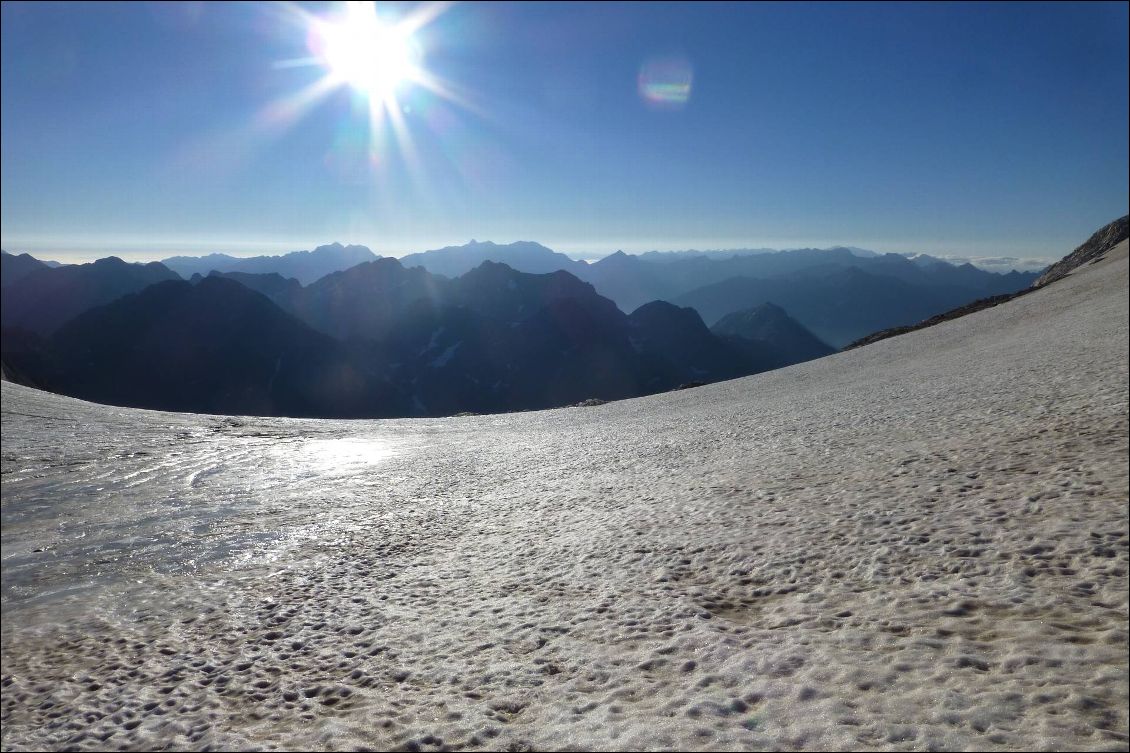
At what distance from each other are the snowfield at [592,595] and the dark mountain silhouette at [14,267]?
12.1ft

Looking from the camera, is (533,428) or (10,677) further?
(533,428)

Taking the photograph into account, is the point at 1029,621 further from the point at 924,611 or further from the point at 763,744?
the point at 763,744

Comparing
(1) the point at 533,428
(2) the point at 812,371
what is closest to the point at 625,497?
(1) the point at 533,428

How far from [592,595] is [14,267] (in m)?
12.1

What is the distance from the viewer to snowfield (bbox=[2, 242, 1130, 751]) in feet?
18.8

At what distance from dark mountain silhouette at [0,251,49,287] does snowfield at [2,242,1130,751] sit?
368 centimetres

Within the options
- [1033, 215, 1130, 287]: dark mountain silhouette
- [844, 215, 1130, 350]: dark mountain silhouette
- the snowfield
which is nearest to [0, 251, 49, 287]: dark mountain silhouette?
the snowfield

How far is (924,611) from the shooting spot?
7371 millimetres

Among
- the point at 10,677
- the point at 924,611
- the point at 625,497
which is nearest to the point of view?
the point at 10,677

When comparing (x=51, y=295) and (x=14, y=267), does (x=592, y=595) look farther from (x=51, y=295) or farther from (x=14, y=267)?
(x=51, y=295)

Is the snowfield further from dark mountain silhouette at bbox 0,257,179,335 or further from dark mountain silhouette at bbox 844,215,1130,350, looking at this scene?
dark mountain silhouette at bbox 844,215,1130,350

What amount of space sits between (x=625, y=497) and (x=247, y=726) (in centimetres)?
1012

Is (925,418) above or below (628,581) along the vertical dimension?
above

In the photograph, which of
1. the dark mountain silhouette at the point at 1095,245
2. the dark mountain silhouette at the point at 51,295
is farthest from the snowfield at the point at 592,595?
the dark mountain silhouette at the point at 1095,245
